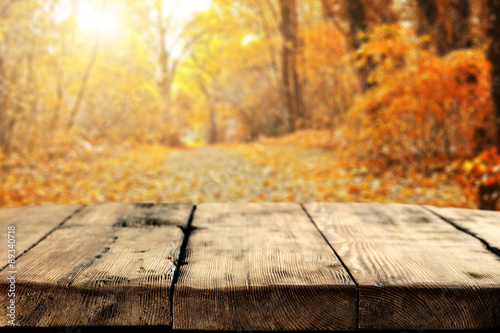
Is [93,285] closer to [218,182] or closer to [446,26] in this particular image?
[218,182]

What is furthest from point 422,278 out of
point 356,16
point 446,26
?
point 356,16

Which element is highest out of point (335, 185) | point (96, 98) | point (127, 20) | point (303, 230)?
point (127, 20)

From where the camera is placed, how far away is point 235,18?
1822 cm

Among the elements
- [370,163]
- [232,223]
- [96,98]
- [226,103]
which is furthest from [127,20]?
[232,223]

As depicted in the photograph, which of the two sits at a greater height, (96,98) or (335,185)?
(96,98)

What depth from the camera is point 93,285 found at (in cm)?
88

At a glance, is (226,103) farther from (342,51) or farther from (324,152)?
(324,152)

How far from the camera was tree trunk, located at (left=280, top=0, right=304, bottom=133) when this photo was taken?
1542 cm

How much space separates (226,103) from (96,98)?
8783mm

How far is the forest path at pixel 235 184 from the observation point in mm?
6276

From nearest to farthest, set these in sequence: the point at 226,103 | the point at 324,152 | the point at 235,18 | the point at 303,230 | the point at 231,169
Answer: the point at 303,230 → the point at 231,169 → the point at 324,152 → the point at 235,18 → the point at 226,103

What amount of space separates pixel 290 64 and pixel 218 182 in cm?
1020

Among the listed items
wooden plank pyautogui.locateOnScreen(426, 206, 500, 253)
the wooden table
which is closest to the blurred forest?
wooden plank pyautogui.locateOnScreen(426, 206, 500, 253)

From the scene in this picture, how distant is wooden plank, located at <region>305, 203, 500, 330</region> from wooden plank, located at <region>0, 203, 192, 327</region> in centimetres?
47
